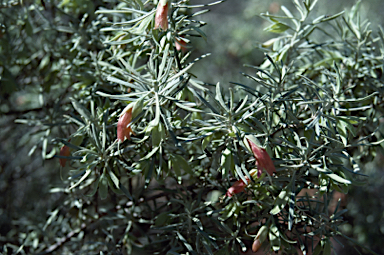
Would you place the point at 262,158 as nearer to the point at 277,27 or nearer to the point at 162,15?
the point at 162,15

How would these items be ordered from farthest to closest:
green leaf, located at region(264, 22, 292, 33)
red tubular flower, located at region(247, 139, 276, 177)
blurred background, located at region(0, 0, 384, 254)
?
1. blurred background, located at region(0, 0, 384, 254)
2. green leaf, located at region(264, 22, 292, 33)
3. red tubular flower, located at region(247, 139, 276, 177)

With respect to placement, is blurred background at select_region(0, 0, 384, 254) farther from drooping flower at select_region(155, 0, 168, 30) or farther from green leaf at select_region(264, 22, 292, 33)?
drooping flower at select_region(155, 0, 168, 30)

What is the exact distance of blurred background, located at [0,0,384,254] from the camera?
90 cm

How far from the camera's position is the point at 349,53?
817 mm

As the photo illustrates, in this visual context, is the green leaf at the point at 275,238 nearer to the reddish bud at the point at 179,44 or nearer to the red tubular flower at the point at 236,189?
the red tubular flower at the point at 236,189

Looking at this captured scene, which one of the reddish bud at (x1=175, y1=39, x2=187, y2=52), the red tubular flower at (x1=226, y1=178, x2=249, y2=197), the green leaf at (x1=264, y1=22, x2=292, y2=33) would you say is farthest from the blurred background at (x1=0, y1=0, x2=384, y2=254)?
the red tubular flower at (x1=226, y1=178, x2=249, y2=197)

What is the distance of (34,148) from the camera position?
2.59 ft

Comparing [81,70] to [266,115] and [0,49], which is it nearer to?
[0,49]

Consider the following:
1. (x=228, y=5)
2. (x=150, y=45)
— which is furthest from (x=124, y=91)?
(x=228, y=5)

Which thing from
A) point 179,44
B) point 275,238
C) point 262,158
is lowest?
point 275,238

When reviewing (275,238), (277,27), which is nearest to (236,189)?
(275,238)

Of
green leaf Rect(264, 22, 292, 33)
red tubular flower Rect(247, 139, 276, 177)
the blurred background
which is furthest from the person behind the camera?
the blurred background

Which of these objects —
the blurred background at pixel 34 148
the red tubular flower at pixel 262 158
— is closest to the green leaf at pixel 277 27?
the blurred background at pixel 34 148

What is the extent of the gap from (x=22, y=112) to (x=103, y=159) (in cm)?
55
